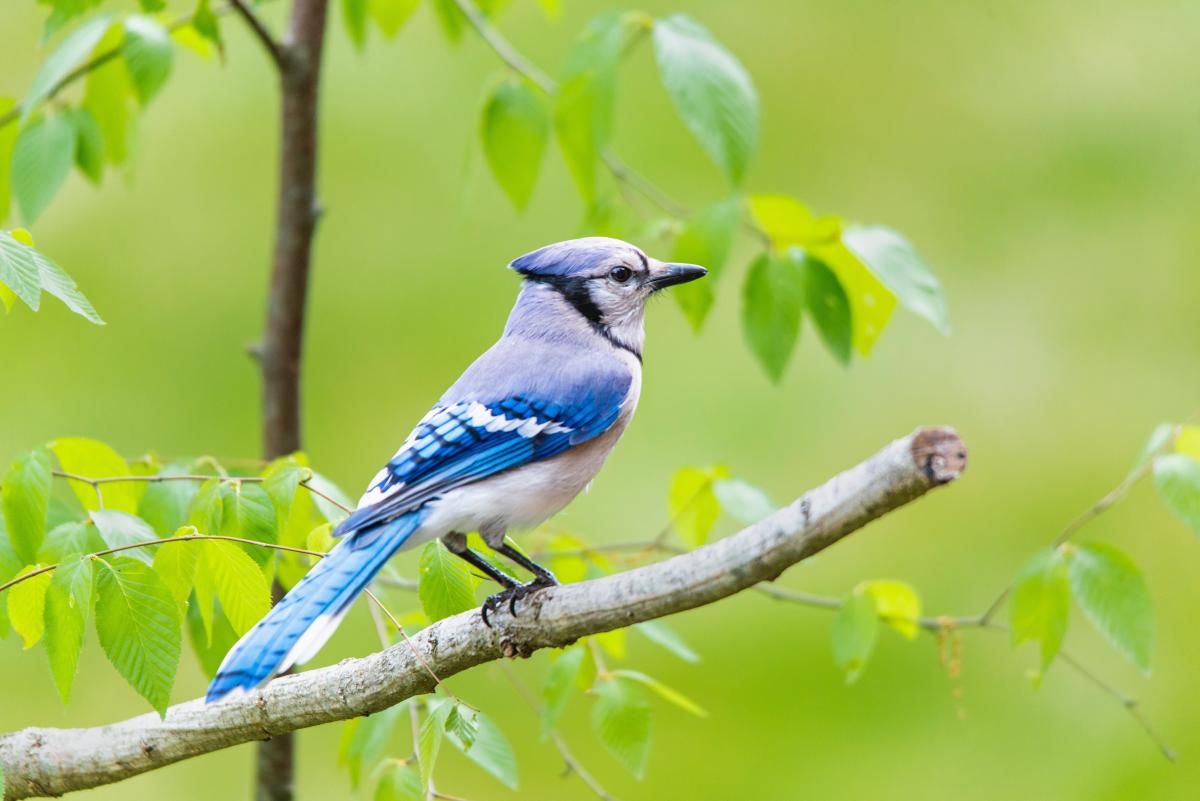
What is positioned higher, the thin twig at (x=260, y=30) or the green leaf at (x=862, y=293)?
the thin twig at (x=260, y=30)

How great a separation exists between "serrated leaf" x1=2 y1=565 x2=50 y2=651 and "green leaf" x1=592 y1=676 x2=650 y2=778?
646mm

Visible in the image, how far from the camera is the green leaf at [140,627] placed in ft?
4.12

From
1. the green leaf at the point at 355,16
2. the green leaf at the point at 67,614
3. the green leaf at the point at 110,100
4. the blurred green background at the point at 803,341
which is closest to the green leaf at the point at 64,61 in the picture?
the green leaf at the point at 110,100

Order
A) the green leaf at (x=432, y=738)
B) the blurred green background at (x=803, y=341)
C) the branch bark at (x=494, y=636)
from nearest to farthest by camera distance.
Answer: the branch bark at (x=494, y=636) → the green leaf at (x=432, y=738) → the blurred green background at (x=803, y=341)

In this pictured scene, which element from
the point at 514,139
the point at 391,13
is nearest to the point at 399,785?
the point at 514,139

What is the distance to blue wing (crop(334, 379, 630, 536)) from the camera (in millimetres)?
1610

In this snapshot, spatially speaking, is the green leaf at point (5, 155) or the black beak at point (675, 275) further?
the green leaf at point (5, 155)

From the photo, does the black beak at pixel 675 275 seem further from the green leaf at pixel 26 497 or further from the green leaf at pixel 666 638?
the green leaf at pixel 26 497

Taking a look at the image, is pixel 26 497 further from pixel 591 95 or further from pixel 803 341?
pixel 803 341

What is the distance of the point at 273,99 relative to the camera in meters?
4.29

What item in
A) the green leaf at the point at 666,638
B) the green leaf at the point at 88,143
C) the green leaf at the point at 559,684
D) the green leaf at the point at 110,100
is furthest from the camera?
the green leaf at the point at 110,100

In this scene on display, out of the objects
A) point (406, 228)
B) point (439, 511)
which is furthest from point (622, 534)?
point (439, 511)

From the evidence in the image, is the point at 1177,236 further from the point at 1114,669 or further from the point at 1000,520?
the point at 1114,669

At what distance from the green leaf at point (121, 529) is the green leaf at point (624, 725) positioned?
1.87ft
